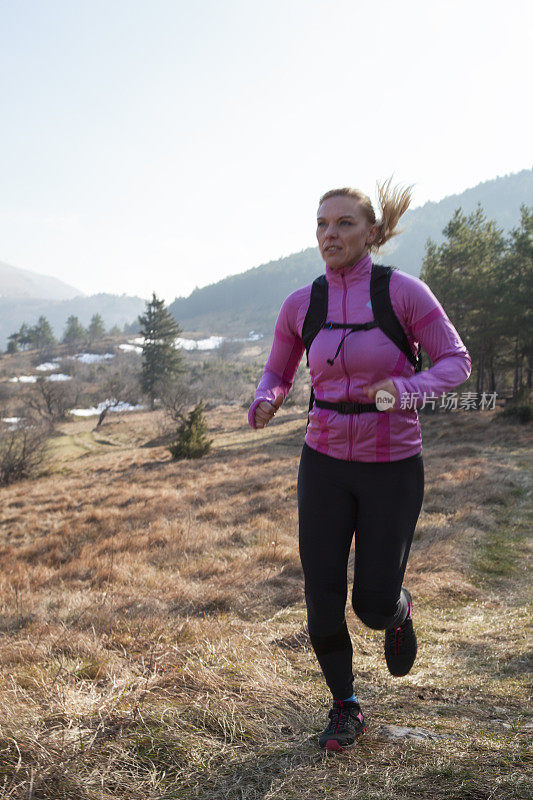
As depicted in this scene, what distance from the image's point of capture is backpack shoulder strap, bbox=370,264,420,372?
2135 mm

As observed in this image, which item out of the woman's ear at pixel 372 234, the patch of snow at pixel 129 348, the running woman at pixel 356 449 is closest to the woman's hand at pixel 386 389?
the running woman at pixel 356 449

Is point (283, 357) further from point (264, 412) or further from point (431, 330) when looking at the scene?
point (431, 330)

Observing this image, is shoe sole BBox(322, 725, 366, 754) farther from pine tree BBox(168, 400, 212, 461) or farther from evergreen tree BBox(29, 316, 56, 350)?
evergreen tree BBox(29, 316, 56, 350)

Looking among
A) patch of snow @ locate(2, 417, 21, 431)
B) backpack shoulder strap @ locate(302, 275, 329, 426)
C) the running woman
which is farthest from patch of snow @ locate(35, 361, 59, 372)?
the running woman

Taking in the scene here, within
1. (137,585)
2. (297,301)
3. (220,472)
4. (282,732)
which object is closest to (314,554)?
(282,732)

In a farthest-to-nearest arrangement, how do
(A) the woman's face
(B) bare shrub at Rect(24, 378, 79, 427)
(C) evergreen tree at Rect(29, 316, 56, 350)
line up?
1. (C) evergreen tree at Rect(29, 316, 56, 350)
2. (B) bare shrub at Rect(24, 378, 79, 427)
3. (A) the woman's face

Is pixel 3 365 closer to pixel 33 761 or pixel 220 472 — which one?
pixel 220 472

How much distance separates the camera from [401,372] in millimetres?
2164

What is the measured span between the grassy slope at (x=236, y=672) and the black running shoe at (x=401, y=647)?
0.19 meters

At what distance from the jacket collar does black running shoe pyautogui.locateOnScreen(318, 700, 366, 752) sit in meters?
1.94

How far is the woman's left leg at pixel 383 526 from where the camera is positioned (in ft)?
7.00

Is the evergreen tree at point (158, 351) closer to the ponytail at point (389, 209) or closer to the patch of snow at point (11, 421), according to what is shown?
the patch of snow at point (11, 421)

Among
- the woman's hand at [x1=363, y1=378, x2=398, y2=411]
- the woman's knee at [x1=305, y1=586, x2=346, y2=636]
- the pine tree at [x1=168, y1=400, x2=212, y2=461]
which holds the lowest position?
the pine tree at [x1=168, y1=400, x2=212, y2=461]

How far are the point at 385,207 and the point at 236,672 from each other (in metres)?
2.58
